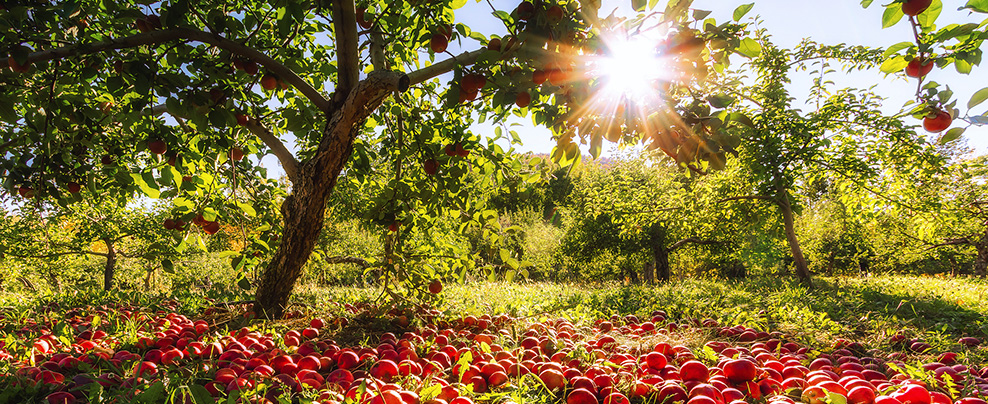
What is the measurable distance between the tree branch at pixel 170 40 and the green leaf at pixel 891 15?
2602 millimetres

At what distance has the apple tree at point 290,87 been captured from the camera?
1.33 m

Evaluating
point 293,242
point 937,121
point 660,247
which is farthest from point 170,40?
point 660,247

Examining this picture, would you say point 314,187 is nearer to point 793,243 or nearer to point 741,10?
point 741,10

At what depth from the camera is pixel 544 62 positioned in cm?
136

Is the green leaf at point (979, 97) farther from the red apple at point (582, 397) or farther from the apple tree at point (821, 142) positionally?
the apple tree at point (821, 142)

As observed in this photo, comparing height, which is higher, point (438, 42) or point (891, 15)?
point (438, 42)

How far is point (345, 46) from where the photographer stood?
8.45ft

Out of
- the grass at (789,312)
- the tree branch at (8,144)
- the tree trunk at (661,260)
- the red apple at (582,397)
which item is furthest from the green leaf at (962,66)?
the tree trunk at (661,260)

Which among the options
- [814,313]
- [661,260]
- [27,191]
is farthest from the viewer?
[661,260]

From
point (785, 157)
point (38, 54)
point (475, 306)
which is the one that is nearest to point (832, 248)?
point (785, 157)

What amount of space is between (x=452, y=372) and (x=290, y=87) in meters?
2.70

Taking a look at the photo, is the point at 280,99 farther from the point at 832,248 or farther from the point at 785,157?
the point at 832,248

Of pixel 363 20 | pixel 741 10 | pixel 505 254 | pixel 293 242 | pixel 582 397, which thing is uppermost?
pixel 363 20

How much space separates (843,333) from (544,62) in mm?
3579
